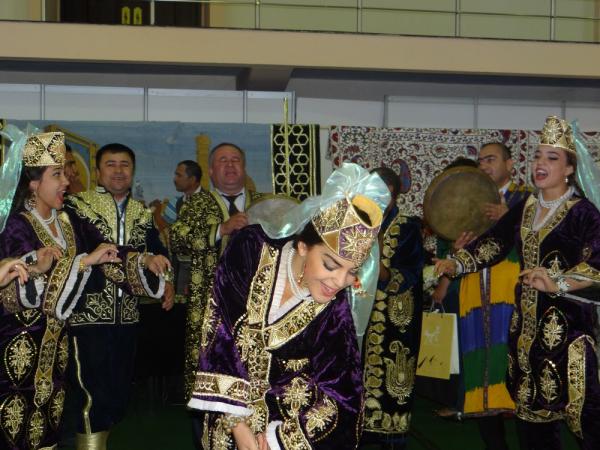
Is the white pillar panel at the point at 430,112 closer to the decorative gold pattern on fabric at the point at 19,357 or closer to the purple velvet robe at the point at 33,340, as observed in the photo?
the purple velvet robe at the point at 33,340

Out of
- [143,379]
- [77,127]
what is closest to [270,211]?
[143,379]

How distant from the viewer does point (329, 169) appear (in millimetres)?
8109

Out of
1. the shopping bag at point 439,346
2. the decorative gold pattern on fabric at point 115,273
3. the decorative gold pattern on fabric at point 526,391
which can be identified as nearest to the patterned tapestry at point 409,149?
the shopping bag at point 439,346

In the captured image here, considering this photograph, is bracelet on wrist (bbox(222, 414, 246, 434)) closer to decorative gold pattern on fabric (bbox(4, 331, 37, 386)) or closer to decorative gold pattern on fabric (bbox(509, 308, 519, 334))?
decorative gold pattern on fabric (bbox(4, 331, 37, 386))

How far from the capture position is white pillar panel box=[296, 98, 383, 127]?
8.45m

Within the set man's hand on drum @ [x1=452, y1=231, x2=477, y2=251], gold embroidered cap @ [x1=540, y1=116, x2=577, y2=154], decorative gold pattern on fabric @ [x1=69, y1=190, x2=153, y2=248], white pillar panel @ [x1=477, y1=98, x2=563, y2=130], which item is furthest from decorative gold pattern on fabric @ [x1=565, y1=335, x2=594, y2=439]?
white pillar panel @ [x1=477, y1=98, x2=563, y2=130]

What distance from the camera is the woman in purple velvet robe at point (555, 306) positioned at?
3521 millimetres

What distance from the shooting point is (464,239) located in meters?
4.56

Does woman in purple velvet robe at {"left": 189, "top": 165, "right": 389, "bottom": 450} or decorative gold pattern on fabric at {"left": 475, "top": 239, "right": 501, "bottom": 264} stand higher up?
decorative gold pattern on fabric at {"left": 475, "top": 239, "right": 501, "bottom": 264}

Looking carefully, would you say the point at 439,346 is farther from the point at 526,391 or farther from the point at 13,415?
the point at 13,415

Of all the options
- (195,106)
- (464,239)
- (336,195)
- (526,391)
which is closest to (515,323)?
(526,391)

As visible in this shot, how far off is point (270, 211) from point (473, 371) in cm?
138

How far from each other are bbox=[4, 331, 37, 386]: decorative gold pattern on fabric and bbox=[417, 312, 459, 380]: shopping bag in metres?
2.38

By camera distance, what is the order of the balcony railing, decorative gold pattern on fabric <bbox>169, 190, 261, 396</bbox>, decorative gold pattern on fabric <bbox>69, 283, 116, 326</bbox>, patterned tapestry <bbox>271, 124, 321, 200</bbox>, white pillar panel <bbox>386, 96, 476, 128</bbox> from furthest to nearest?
white pillar panel <bbox>386, 96, 476, 128</bbox> < the balcony railing < patterned tapestry <bbox>271, 124, 321, 200</bbox> < decorative gold pattern on fabric <bbox>169, 190, 261, 396</bbox> < decorative gold pattern on fabric <bbox>69, 283, 116, 326</bbox>
